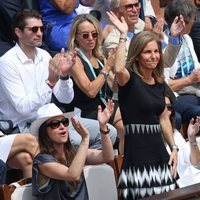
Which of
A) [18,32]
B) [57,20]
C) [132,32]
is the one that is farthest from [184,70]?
[18,32]

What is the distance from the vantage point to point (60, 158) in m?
4.80

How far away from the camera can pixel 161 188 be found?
4953mm

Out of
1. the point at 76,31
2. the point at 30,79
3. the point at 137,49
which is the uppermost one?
the point at 137,49

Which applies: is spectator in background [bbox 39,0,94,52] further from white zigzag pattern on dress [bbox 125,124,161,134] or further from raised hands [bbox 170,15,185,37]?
white zigzag pattern on dress [bbox 125,124,161,134]

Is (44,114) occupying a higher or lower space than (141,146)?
higher

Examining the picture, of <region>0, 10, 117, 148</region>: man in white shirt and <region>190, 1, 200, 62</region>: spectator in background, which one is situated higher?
<region>0, 10, 117, 148</region>: man in white shirt

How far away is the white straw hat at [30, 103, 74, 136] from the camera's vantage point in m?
5.00

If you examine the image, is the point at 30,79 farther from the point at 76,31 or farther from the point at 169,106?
the point at 169,106

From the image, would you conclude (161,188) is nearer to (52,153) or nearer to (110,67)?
(52,153)

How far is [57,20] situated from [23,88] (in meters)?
1.36

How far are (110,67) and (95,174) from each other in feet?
3.66

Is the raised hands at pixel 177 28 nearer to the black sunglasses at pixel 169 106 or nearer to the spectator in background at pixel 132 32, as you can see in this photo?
the spectator in background at pixel 132 32

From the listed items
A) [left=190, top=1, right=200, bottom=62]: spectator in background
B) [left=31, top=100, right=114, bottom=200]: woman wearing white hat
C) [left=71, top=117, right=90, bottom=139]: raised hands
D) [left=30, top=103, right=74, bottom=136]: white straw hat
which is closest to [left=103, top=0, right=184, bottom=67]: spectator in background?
[left=190, top=1, right=200, bottom=62]: spectator in background

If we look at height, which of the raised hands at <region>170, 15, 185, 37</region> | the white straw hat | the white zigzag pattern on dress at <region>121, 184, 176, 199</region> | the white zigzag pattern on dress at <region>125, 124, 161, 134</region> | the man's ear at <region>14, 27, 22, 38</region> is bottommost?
the white zigzag pattern on dress at <region>121, 184, 176, 199</region>
